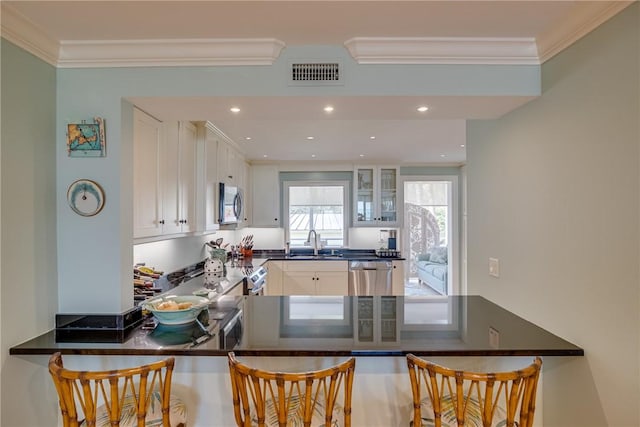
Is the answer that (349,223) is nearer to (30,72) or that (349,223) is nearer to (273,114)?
(273,114)

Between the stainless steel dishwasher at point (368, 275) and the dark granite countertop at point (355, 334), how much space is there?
272 cm

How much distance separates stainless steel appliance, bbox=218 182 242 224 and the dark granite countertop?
153 centimetres

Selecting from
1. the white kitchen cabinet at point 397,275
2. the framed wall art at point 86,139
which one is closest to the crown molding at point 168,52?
the framed wall art at point 86,139

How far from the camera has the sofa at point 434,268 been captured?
5738mm

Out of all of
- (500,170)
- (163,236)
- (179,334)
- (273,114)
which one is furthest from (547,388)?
(163,236)

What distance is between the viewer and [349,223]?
5.42 meters

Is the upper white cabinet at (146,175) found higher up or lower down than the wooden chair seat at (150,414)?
higher up

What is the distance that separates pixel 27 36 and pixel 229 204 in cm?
237

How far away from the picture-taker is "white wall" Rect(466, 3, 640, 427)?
123 centimetres

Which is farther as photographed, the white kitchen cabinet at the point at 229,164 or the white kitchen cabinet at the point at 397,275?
the white kitchen cabinet at the point at 397,275

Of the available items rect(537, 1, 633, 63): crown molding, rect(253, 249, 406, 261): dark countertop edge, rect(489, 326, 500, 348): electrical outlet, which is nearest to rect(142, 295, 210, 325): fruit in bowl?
rect(489, 326, 500, 348): electrical outlet

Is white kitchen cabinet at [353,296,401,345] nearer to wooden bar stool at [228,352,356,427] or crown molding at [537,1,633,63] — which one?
wooden bar stool at [228,352,356,427]

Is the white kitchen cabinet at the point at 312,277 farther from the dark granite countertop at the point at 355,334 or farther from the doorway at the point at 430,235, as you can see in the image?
the dark granite countertop at the point at 355,334

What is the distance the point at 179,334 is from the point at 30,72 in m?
1.45
